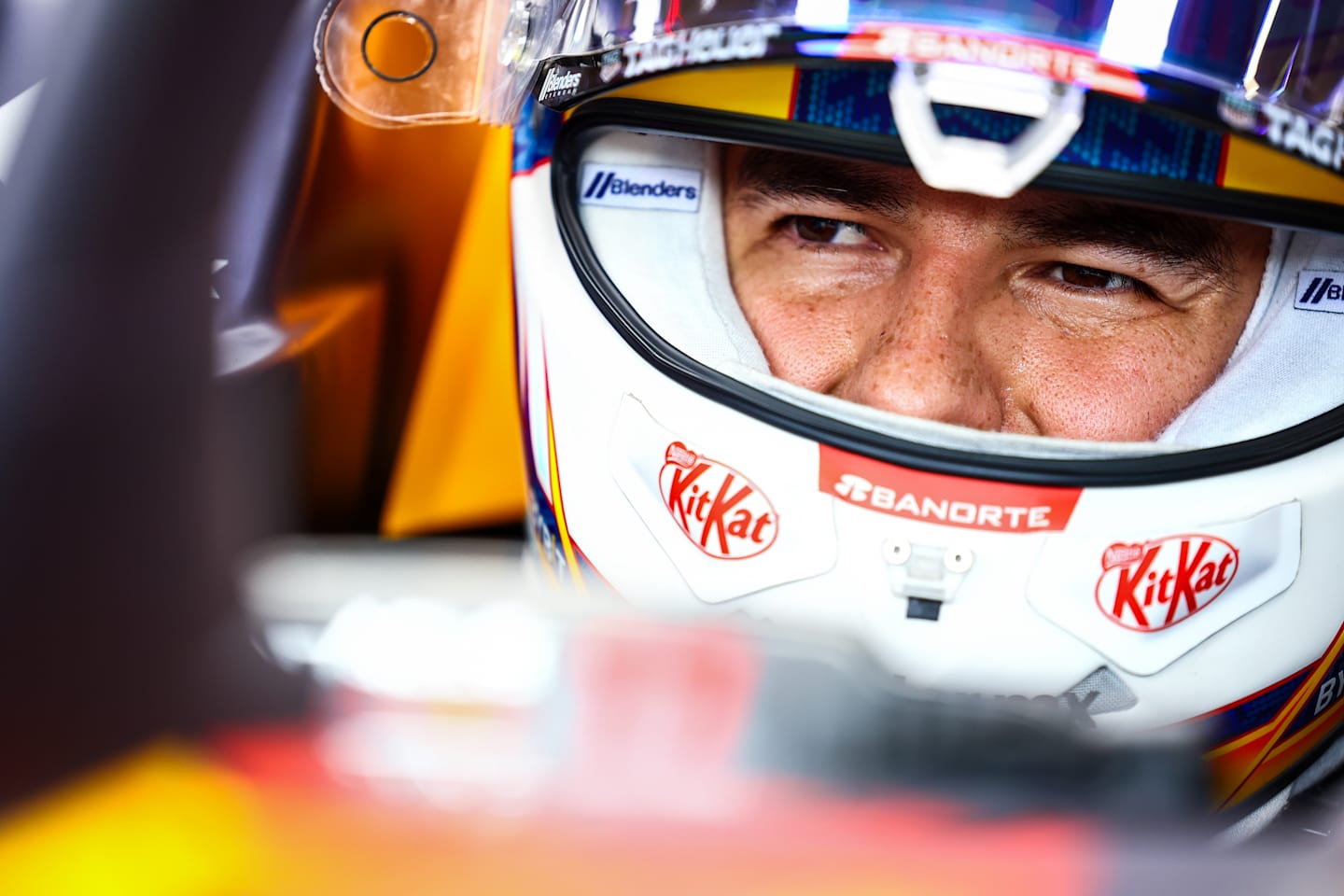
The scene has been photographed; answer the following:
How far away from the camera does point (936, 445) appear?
0.85 m

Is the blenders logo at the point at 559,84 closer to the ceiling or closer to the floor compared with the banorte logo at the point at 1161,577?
closer to the ceiling

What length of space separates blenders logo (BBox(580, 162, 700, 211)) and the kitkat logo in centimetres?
32

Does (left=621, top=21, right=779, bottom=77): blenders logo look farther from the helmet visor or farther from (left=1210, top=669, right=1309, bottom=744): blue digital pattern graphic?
(left=1210, top=669, right=1309, bottom=744): blue digital pattern graphic

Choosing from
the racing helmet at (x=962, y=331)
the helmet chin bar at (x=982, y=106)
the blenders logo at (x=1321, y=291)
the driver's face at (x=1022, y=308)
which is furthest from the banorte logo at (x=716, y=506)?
the blenders logo at (x=1321, y=291)

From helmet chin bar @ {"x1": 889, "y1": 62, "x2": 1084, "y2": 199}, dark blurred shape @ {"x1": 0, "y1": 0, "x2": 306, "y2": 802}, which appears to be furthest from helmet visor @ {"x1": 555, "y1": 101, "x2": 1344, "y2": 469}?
dark blurred shape @ {"x1": 0, "y1": 0, "x2": 306, "y2": 802}

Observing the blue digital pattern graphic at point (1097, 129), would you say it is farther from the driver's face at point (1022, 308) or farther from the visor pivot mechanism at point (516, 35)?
the visor pivot mechanism at point (516, 35)

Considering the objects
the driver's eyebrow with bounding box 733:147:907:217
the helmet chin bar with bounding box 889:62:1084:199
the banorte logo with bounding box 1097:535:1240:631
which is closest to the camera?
the helmet chin bar with bounding box 889:62:1084:199

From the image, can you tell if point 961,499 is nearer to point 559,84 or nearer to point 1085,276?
point 1085,276

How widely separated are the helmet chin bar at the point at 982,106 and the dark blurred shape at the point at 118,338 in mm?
497

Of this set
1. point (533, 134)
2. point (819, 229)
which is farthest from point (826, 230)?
point (533, 134)

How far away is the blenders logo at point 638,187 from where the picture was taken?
3.46 feet

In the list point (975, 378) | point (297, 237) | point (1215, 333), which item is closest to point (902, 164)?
point (975, 378)

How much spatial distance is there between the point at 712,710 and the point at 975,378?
1.95 ft

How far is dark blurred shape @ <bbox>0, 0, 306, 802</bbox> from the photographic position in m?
0.78
